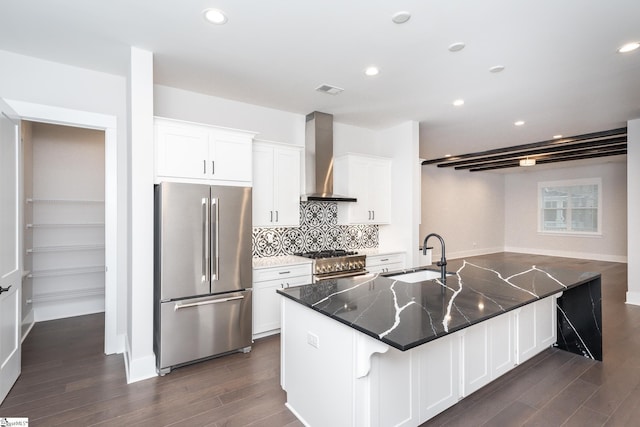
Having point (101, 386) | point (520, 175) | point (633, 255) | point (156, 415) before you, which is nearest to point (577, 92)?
point (633, 255)

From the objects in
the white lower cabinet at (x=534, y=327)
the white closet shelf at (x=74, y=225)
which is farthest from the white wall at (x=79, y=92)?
→ the white lower cabinet at (x=534, y=327)

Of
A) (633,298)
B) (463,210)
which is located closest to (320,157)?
(633,298)

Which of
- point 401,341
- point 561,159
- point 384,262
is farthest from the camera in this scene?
point 561,159

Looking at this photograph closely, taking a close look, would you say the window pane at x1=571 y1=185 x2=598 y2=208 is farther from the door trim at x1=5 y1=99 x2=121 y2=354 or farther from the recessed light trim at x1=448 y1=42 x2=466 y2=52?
the door trim at x1=5 y1=99 x2=121 y2=354

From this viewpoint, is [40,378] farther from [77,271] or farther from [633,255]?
[633,255]

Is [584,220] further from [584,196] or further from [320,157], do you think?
[320,157]

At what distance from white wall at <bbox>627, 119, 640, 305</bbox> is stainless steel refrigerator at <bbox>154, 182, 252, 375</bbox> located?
5.83 meters

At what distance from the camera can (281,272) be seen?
3.87m

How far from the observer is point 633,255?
201 inches

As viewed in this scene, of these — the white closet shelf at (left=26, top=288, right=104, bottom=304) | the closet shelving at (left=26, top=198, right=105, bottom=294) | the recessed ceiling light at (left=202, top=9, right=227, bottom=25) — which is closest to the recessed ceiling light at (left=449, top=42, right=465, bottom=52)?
the recessed ceiling light at (left=202, top=9, right=227, bottom=25)

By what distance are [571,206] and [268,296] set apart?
1056 centimetres

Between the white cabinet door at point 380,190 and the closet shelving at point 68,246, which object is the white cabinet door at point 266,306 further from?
the closet shelving at point 68,246

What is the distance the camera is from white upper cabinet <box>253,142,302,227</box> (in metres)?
3.98

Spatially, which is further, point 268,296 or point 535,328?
point 268,296
